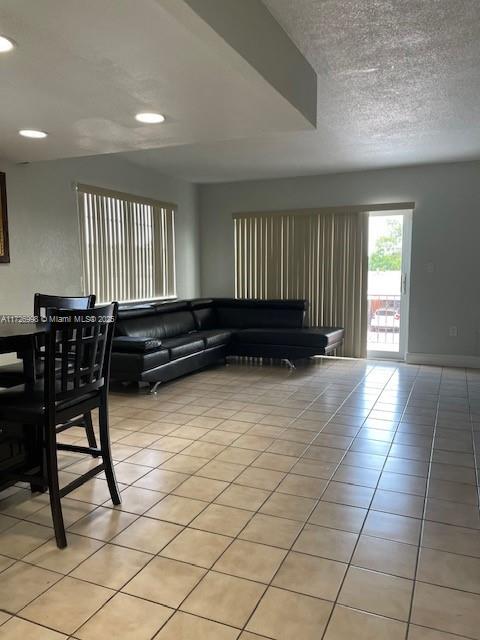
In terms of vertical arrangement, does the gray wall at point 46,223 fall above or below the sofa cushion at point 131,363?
above

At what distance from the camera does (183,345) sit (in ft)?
16.5

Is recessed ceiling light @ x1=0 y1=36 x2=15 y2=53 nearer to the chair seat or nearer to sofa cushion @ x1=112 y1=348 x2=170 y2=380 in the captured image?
the chair seat

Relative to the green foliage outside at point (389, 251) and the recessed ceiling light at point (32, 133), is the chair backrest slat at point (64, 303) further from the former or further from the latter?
the green foliage outside at point (389, 251)

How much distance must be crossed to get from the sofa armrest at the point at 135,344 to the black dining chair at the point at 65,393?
1.91 metres

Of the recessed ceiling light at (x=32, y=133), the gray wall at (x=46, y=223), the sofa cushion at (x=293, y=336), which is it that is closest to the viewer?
the recessed ceiling light at (x=32, y=133)

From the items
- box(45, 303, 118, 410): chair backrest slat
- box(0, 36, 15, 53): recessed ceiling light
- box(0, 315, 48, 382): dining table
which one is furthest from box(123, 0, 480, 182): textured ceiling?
box(0, 315, 48, 382): dining table

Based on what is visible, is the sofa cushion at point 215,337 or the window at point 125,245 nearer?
the window at point 125,245

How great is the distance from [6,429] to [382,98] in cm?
330

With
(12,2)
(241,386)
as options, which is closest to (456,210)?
(241,386)

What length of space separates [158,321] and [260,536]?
3.64 m

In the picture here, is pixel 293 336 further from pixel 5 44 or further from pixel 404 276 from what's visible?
pixel 5 44

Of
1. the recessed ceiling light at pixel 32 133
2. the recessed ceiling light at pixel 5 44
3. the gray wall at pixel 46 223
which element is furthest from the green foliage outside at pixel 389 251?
the recessed ceiling light at pixel 5 44

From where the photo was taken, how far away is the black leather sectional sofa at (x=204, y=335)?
449 cm

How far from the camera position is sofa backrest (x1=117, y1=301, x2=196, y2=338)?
4984 millimetres
